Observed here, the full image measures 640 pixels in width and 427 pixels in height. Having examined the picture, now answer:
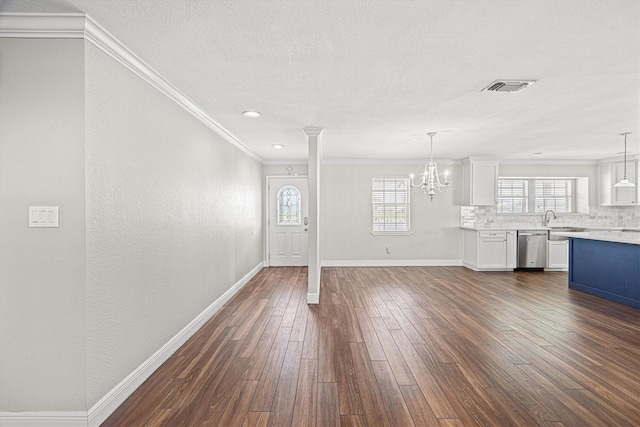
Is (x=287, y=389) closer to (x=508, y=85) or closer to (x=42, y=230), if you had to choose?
(x=42, y=230)

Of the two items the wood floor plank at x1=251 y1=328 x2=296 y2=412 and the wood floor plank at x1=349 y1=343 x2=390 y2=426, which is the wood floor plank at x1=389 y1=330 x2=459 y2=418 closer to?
the wood floor plank at x1=349 y1=343 x2=390 y2=426

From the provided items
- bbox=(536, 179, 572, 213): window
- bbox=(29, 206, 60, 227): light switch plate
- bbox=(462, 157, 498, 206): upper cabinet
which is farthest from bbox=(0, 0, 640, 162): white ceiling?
bbox=(536, 179, 572, 213): window

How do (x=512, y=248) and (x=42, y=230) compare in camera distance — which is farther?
(x=512, y=248)

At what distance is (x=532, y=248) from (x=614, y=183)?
231 cm

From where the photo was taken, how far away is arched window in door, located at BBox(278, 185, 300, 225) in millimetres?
7398

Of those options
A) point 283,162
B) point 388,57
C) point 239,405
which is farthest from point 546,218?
point 239,405

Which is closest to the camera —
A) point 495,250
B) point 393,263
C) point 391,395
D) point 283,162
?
point 391,395

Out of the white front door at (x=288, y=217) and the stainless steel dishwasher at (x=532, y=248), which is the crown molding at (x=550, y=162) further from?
the white front door at (x=288, y=217)

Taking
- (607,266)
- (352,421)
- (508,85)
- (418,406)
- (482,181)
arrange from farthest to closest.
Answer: (482,181)
(607,266)
(508,85)
(418,406)
(352,421)

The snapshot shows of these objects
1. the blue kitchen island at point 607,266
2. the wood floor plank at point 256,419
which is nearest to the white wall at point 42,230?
the wood floor plank at point 256,419

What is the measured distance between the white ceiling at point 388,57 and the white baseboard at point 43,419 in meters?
2.30

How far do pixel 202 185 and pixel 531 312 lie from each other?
14.2 feet

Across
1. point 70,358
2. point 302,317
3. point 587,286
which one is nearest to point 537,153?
point 587,286

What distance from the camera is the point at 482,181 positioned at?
711cm
